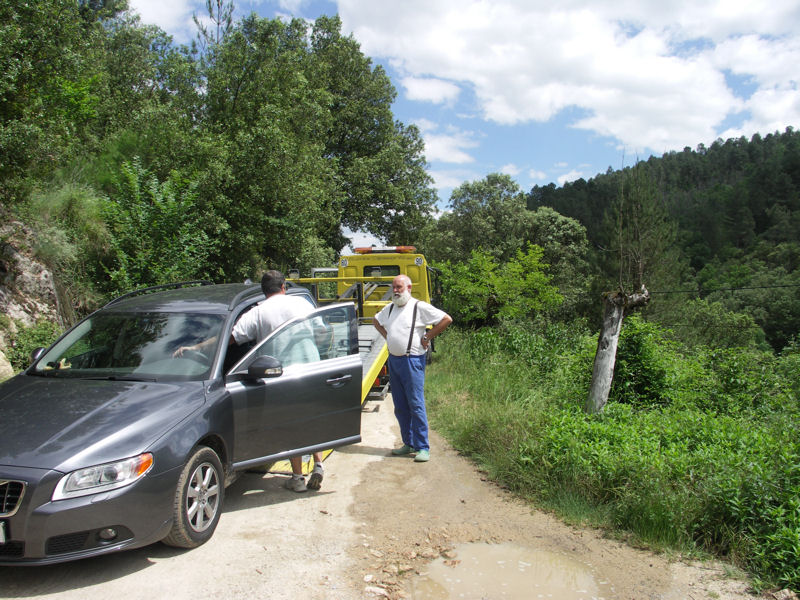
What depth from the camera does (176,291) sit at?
5.55 m

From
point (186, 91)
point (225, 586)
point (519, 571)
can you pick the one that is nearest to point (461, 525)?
point (519, 571)

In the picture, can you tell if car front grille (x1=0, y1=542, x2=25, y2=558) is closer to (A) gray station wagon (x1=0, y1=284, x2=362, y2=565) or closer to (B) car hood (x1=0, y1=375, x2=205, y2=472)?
(A) gray station wagon (x1=0, y1=284, x2=362, y2=565)

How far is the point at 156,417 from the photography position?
371 cm

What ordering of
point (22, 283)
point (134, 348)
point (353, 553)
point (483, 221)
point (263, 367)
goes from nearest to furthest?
point (353, 553)
point (263, 367)
point (134, 348)
point (22, 283)
point (483, 221)

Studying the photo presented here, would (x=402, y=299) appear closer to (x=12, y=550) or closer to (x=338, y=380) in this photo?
(x=338, y=380)

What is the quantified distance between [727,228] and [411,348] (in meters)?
90.6

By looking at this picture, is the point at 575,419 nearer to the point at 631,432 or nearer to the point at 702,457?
the point at 631,432

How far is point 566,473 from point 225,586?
9.76 feet

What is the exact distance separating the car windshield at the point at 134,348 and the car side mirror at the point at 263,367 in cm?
33

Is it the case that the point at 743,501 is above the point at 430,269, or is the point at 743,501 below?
below

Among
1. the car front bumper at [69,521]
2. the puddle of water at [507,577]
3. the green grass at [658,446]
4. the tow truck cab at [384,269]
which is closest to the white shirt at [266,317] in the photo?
the car front bumper at [69,521]

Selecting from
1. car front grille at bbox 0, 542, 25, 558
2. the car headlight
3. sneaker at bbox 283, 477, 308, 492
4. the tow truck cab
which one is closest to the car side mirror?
the car headlight

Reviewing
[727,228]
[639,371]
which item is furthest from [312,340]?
[727,228]

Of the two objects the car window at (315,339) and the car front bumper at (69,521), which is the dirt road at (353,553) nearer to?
the car front bumper at (69,521)
